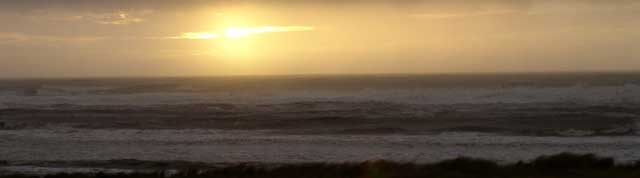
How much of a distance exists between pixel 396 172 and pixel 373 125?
16570 millimetres

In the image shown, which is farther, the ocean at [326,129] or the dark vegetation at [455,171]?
the ocean at [326,129]

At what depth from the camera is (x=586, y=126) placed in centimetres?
2862

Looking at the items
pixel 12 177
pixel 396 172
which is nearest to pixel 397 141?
pixel 396 172

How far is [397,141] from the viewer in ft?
77.8

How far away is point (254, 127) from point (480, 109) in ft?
40.4

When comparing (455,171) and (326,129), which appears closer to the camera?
(455,171)

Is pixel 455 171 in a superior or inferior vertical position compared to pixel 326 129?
superior

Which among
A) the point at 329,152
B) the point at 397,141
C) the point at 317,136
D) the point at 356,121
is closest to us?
the point at 329,152

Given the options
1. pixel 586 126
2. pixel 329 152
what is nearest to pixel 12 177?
pixel 329 152

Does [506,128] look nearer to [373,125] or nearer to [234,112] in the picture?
[373,125]

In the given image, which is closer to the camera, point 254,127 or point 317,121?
point 254,127

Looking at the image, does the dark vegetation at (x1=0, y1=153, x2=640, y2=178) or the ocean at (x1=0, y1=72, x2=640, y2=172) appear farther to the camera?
the ocean at (x1=0, y1=72, x2=640, y2=172)

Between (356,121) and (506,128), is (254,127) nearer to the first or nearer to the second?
(356,121)

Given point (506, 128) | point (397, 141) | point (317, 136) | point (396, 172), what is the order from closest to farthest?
point (396, 172), point (397, 141), point (317, 136), point (506, 128)
